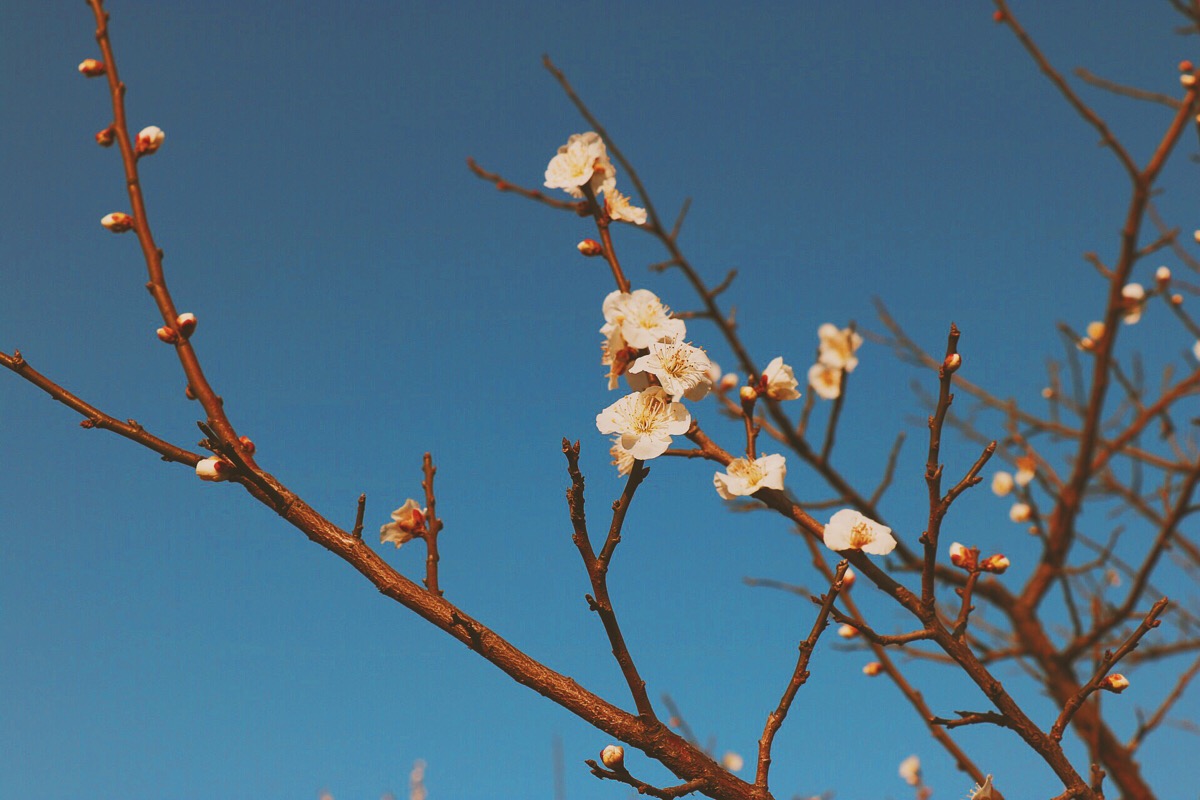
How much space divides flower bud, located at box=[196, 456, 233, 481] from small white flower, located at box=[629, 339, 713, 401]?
0.65 meters

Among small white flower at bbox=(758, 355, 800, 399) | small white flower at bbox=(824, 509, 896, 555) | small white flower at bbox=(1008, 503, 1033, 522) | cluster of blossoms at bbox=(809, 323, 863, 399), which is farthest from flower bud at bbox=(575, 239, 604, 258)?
small white flower at bbox=(1008, 503, 1033, 522)

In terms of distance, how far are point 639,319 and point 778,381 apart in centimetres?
37

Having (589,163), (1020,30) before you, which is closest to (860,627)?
(589,163)

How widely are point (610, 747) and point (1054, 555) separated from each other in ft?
9.01

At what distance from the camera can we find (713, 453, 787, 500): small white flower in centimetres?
153

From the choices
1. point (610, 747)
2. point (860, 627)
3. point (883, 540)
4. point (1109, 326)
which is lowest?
point (610, 747)

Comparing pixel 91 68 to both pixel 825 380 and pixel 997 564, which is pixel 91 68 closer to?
pixel 997 564

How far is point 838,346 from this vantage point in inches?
162

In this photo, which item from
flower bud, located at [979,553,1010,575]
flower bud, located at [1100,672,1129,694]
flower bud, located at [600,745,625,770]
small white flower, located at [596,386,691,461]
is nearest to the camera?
flower bud, located at [600,745,625,770]

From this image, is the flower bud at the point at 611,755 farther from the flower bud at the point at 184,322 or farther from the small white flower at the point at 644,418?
the flower bud at the point at 184,322

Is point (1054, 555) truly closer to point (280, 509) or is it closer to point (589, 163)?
point (589, 163)

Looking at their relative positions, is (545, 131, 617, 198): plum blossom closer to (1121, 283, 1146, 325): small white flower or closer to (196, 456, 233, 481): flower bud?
(196, 456, 233, 481): flower bud

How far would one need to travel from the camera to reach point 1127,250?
9.64 ft

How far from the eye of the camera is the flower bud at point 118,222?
1.67m
